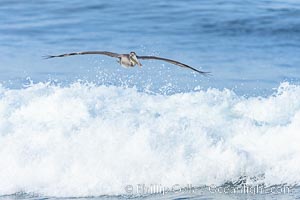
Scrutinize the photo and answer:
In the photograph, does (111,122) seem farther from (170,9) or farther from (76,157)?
(170,9)

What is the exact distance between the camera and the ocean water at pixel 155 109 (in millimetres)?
9680

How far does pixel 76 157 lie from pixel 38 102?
203 cm

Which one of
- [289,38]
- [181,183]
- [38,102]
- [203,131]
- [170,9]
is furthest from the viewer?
[170,9]

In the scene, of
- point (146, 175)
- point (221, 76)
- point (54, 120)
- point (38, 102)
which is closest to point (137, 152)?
point (146, 175)

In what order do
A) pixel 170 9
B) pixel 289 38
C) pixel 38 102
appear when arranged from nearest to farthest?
pixel 38 102 < pixel 289 38 < pixel 170 9

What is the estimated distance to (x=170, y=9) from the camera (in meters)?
18.5

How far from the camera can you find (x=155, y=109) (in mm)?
11742

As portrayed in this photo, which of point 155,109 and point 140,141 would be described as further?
point 155,109

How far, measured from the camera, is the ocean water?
31.8 ft

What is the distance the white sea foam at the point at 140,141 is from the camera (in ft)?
31.8

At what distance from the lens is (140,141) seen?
10203mm

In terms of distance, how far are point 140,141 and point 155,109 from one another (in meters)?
1.58

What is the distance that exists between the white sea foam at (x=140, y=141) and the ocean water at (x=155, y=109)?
0.01m

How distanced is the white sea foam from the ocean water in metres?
0.01
